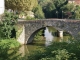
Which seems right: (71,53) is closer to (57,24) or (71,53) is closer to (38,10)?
(57,24)

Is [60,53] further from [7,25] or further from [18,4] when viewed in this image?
[18,4]

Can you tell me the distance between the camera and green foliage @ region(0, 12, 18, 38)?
2495 cm

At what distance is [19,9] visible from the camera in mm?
32969

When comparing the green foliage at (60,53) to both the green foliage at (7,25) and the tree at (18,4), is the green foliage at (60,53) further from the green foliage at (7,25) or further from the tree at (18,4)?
the tree at (18,4)

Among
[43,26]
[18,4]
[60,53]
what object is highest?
[18,4]

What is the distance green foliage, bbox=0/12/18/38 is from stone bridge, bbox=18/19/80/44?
2.36 ft

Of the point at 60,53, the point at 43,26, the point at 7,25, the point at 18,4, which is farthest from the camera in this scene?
the point at 18,4

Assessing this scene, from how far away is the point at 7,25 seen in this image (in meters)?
25.0

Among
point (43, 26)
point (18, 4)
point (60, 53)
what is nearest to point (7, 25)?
point (43, 26)

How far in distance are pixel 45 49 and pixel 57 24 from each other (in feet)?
52.1

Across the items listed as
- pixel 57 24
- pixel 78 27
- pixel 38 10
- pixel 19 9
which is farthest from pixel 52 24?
pixel 38 10

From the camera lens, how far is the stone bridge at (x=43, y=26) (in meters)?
24.1

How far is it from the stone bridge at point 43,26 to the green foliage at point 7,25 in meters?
0.72

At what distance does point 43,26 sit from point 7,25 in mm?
3209
